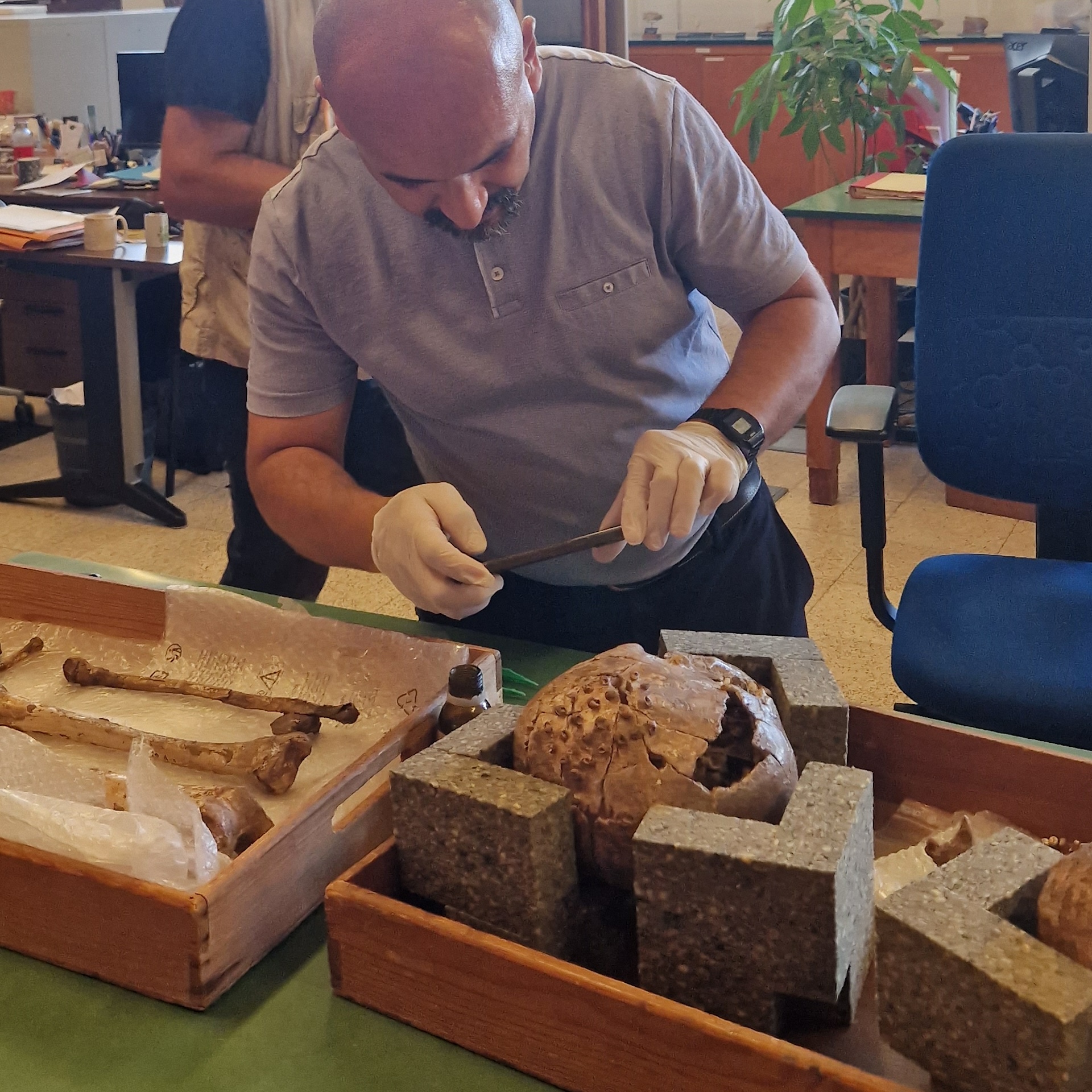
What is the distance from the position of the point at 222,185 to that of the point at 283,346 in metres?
0.86

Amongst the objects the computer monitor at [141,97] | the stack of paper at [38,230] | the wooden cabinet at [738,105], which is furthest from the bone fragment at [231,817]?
the wooden cabinet at [738,105]

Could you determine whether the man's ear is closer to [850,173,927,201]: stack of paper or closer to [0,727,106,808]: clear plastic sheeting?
[0,727,106,808]: clear plastic sheeting

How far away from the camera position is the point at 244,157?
206cm

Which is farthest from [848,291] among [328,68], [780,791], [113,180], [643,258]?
[780,791]

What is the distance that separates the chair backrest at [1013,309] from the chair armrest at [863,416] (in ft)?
0.28

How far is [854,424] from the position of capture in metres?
1.72

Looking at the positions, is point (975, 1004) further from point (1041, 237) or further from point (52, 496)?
point (52, 496)

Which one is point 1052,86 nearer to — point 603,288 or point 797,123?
point 797,123

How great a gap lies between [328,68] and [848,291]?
3.52m

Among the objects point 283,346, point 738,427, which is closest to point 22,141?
point 283,346

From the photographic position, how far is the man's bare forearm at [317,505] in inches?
50.1

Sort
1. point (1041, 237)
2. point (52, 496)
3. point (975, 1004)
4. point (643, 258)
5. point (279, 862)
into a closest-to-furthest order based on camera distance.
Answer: point (975, 1004) → point (279, 862) → point (643, 258) → point (1041, 237) → point (52, 496)

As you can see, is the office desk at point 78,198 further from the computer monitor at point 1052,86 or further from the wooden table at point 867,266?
the computer monitor at point 1052,86

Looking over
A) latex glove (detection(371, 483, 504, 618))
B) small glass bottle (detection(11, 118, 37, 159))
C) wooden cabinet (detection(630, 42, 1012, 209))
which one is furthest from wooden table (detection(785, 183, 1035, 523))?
small glass bottle (detection(11, 118, 37, 159))
